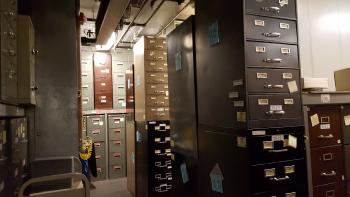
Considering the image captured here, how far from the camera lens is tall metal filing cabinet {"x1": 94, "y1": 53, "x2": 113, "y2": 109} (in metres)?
5.48

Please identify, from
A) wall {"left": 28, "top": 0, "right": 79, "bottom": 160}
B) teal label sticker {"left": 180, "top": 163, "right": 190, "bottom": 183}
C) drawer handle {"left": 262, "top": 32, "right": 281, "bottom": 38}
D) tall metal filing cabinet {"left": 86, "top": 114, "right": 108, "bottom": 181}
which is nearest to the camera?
drawer handle {"left": 262, "top": 32, "right": 281, "bottom": 38}

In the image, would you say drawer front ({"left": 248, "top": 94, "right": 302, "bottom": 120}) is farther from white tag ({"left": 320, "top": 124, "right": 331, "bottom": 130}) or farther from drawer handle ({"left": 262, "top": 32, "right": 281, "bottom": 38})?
white tag ({"left": 320, "top": 124, "right": 331, "bottom": 130})

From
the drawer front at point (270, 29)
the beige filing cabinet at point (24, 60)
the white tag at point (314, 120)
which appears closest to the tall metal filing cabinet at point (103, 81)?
the beige filing cabinet at point (24, 60)

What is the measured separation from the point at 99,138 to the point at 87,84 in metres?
1.09

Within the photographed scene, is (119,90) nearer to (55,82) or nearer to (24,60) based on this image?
(55,82)

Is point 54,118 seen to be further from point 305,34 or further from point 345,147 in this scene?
point 305,34

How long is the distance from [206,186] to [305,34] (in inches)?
88.7

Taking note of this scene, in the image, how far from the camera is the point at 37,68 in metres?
2.59

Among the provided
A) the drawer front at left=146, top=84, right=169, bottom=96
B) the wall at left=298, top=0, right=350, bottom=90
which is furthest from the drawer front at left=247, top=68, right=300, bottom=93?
the drawer front at left=146, top=84, right=169, bottom=96

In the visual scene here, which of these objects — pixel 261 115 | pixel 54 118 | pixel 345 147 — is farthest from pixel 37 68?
pixel 345 147

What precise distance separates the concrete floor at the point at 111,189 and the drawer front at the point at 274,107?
3.27 meters

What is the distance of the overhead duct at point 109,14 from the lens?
3.00m

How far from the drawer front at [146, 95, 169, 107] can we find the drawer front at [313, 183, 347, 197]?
2.16 metres

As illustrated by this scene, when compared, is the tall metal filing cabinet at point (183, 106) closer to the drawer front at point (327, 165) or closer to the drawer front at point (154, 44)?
the drawer front at point (327, 165)
